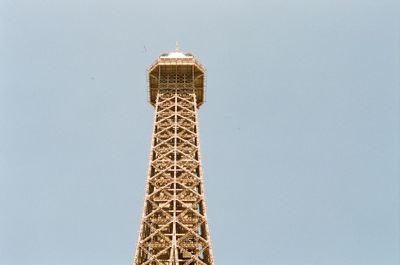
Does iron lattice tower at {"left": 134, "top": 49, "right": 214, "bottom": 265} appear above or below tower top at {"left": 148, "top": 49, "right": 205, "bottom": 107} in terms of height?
below

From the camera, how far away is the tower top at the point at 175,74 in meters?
42.7

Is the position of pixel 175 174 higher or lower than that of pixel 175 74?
lower

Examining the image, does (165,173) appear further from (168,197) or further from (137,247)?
(137,247)

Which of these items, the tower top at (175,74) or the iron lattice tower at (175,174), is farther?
the tower top at (175,74)

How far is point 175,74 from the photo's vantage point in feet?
143

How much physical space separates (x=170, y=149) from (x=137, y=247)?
8.26 metres

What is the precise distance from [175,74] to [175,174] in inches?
449

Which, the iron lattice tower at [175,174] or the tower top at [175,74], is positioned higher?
the tower top at [175,74]

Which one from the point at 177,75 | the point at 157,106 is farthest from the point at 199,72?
the point at 157,106

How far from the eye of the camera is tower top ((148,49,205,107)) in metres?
42.7

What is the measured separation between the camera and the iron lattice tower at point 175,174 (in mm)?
29922

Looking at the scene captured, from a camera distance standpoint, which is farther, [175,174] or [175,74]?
[175,74]

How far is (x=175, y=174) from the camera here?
3422 centimetres

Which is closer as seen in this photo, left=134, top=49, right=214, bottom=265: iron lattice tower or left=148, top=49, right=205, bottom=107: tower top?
left=134, top=49, right=214, bottom=265: iron lattice tower
